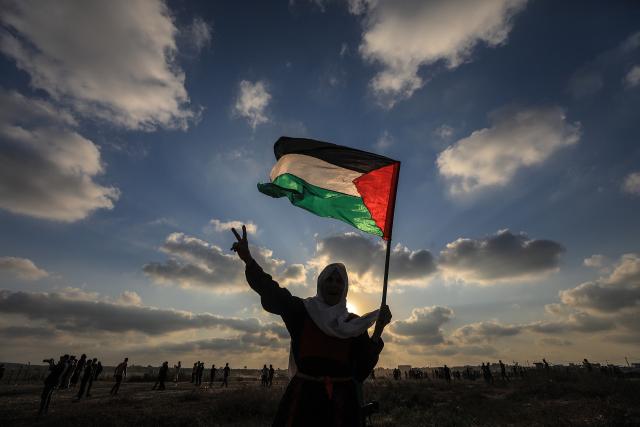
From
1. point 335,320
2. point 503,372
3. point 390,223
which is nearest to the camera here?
point 335,320

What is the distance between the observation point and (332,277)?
4059 millimetres

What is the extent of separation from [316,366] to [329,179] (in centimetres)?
298

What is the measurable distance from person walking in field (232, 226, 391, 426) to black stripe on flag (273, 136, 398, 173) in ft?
7.40

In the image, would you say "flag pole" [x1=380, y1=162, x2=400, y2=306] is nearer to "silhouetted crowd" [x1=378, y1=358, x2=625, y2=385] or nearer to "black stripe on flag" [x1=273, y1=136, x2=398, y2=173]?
"black stripe on flag" [x1=273, y1=136, x2=398, y2=173]

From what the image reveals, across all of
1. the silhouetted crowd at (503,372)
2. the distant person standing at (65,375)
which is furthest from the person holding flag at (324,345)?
the silhouetted crowd at (503,372)

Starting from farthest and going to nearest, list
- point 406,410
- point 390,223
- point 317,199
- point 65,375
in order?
point 406,410 → point 65,375 → point 317,199 → point 390,223

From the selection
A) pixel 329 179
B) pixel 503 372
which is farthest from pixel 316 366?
pixel 503 372

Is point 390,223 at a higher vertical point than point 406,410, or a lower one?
higher

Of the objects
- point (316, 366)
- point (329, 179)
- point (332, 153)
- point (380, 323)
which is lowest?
point (316, 366)

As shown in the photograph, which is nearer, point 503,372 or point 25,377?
point 503,372

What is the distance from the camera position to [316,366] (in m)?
3.31

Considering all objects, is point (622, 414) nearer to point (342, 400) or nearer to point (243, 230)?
point (342, 400)

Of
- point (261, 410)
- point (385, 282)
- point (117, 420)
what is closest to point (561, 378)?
point (261, 410)

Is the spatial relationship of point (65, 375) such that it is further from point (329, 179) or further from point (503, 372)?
point (503, 372)
